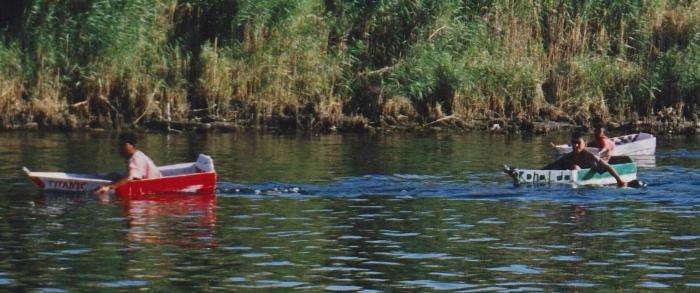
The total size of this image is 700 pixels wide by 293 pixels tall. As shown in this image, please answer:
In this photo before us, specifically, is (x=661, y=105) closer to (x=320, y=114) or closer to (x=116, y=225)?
(x=320, y=114)

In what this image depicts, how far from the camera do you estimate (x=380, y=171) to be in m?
28.1

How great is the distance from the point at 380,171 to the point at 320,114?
31.1 feet

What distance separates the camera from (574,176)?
26.0m

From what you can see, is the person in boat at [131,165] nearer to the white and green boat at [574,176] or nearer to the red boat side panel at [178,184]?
the red boat side panel at [178,184]

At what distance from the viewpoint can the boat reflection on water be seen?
18.5 meters

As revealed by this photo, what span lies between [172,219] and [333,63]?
18.2m

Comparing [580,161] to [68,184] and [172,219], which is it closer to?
[172,219]

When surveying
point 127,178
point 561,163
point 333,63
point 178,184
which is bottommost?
point 178,184

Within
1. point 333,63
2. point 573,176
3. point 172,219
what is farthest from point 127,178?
point 333,63

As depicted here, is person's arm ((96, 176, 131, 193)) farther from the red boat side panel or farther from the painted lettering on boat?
the painted lettering on boat

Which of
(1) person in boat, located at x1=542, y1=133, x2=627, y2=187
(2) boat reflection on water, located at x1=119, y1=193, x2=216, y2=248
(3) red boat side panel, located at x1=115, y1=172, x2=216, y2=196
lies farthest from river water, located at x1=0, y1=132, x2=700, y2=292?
(1) person in boat, located at x1=542, y1=133, x2=627, y2=187

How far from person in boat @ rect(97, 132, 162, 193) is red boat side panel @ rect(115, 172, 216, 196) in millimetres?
186

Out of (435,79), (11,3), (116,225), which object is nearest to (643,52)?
(435,79)

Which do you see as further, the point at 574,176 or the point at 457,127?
the point at 457,127
